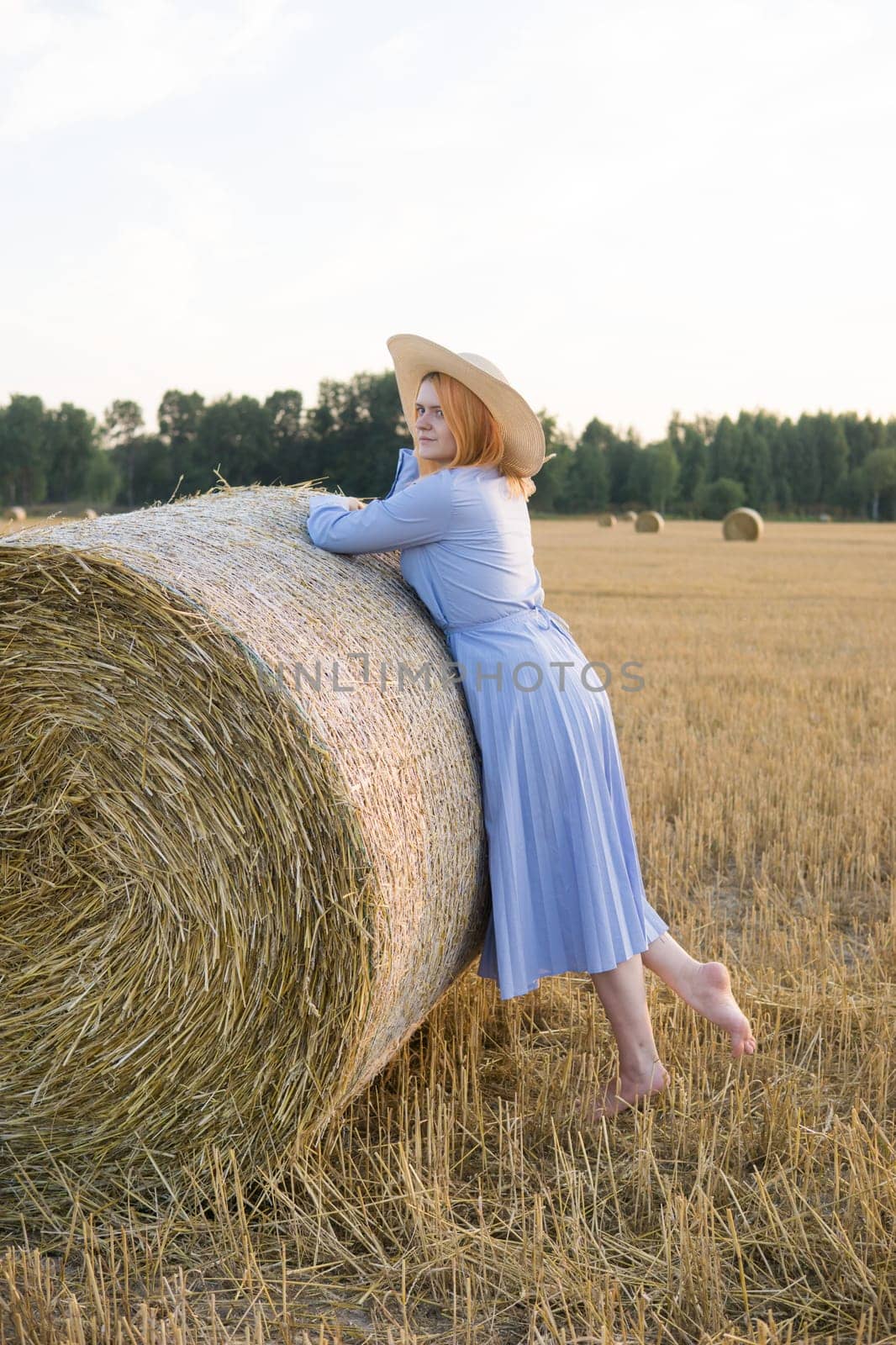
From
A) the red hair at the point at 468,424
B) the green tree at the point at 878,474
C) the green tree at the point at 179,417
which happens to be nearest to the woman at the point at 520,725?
the red hair at the point at 468,424

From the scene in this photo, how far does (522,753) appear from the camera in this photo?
127 inches

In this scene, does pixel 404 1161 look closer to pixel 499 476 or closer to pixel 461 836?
pixel 461 836

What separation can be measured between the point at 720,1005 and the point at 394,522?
5.30 feet

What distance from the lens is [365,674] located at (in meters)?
2.99

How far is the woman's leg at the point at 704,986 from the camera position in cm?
333

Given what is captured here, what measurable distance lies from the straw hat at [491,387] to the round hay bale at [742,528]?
102ft

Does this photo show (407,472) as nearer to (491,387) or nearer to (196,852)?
(491,387)

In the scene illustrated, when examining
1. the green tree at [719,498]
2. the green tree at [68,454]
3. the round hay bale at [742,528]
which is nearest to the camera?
the round hay bale at [742,528]

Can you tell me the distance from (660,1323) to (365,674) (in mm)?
1551

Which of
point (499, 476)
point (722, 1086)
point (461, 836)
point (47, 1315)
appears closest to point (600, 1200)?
point (722, 1086)

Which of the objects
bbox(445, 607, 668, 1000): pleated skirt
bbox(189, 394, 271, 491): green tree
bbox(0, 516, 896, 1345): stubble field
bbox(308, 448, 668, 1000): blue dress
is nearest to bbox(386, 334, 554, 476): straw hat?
bbox(308, 448, 668, 1000): blue dress

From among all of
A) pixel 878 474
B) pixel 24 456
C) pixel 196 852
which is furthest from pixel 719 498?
pixel 196 852

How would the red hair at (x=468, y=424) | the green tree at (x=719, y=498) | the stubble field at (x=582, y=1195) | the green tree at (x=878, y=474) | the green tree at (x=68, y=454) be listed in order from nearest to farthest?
the stubble field at (x=582, y=1195) < the red hair at (x=468, y=424) < the green tree at (x=68, y=454) < the green tree at (x=878, y=474) < the green tree at (x=719, y=498)

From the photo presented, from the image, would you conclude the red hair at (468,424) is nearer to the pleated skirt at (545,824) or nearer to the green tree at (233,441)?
the pleated skirt at (545,824)
